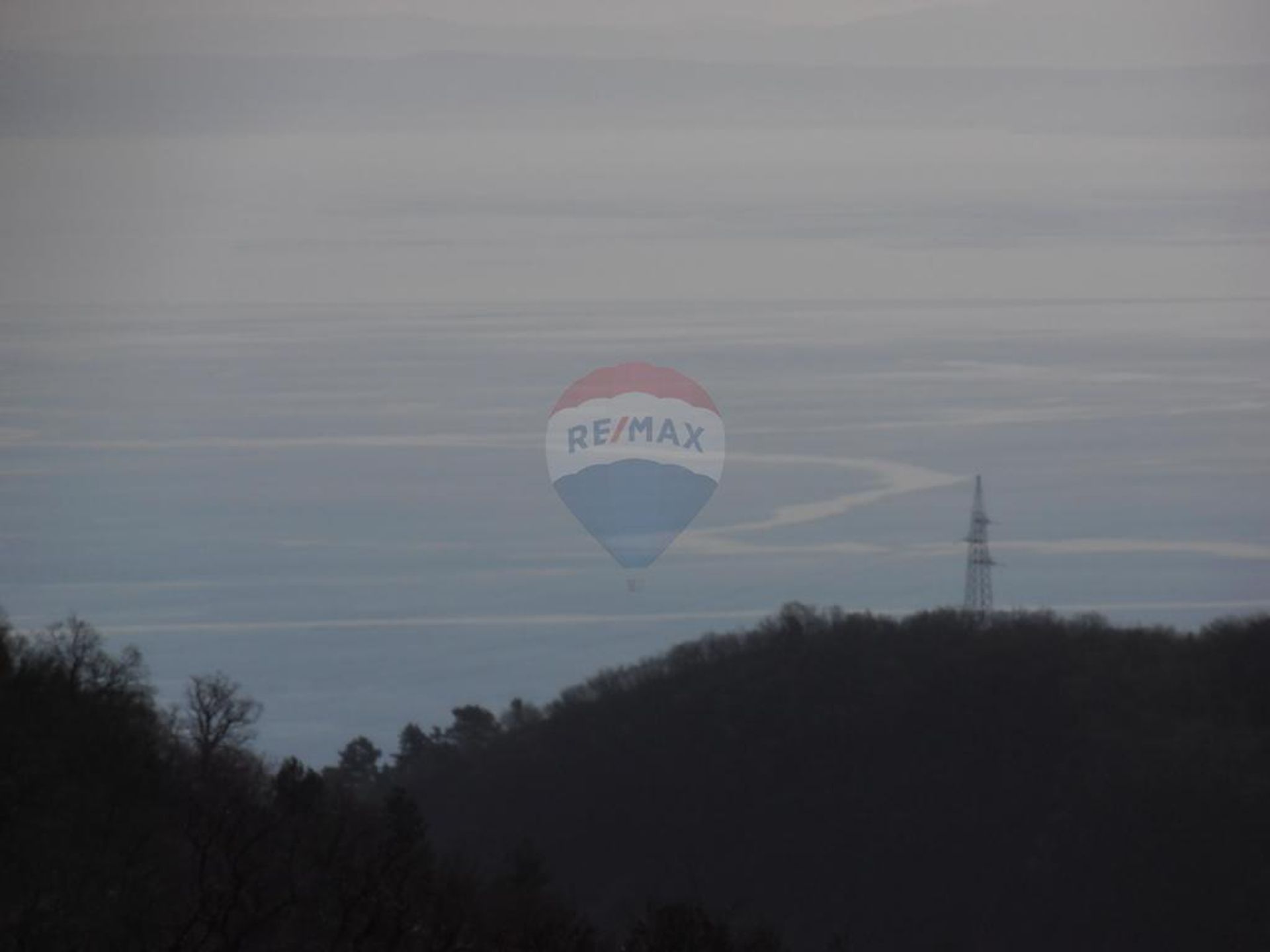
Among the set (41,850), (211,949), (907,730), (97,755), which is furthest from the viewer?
(907,730)

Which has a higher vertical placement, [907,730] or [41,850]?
[907,730]

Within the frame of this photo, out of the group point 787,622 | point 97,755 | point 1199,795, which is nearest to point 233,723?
point 97,755

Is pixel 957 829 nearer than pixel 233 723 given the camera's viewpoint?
No

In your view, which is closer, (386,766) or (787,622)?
(386,766)

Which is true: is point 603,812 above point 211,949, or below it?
above

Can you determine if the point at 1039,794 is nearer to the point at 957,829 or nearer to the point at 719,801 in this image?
the point at 957,829

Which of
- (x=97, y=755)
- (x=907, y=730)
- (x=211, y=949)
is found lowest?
(x=211, y=949)

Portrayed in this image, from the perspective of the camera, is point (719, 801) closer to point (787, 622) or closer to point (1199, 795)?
point (787, 622)

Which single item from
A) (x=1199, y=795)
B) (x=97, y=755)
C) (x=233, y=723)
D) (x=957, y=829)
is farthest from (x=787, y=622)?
(x=97, y=755)

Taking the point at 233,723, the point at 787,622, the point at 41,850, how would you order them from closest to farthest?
the point at 41,850, the point at 233,723, the point at 787,622
